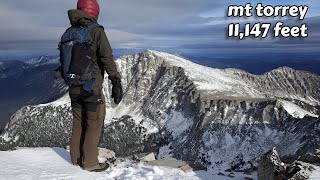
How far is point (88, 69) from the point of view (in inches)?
541

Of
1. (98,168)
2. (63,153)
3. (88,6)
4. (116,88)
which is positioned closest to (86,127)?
(98,168)

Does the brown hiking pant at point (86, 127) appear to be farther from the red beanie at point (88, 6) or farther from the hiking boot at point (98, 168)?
the red beanie at point (88, 6)

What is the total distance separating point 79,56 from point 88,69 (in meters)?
0.51

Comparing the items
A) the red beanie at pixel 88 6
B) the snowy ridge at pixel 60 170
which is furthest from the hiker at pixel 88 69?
the snowy ridge at pixel 60 170

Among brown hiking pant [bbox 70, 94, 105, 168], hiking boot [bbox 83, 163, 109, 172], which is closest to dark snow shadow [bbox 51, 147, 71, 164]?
brown hiking pant [bbox 70, 94, 105, 168]

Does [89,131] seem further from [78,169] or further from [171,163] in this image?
[171,163]

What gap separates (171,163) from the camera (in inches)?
722

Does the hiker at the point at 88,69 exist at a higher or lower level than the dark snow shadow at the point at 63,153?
higher

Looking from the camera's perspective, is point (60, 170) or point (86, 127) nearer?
point (60, 170)

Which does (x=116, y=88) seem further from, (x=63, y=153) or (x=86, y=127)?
(x=63, y=153)

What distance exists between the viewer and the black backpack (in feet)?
44.5

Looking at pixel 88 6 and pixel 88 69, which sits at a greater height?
pixel 88 6

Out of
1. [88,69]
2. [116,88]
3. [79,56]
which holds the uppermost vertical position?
[79,56]

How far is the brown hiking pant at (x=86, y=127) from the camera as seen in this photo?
14525 millimetres
